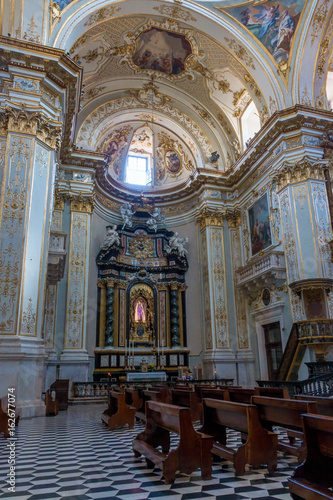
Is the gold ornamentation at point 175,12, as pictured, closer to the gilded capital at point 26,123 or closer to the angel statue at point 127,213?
the gilded capital at point 26,123

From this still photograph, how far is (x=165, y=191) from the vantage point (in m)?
21.4

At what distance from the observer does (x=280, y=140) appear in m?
15.0

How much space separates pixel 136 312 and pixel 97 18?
1234cm

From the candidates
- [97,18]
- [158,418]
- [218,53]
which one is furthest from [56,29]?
[158,418]

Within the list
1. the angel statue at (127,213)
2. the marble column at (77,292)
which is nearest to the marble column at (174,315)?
the angel statue at (127,213)

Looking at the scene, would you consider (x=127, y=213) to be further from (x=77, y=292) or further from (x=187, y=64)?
(x=187, y=64)

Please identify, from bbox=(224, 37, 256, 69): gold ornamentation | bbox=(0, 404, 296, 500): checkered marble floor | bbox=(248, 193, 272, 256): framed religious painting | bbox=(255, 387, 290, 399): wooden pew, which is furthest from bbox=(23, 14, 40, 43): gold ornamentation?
bbox=(255, 387, 290, 399): wooden pew

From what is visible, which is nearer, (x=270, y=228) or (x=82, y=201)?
(x=270, y=228)

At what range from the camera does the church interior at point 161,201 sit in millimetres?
10891

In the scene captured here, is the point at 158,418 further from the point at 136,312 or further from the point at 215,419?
the point at 136,312

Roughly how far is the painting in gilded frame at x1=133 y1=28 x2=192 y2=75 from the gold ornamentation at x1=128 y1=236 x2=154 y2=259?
26.1 feet

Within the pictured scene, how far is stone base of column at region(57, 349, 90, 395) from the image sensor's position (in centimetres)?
1468

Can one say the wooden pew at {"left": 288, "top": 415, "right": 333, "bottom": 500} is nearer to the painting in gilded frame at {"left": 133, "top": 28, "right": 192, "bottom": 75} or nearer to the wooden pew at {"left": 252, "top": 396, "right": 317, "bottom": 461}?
the wooden pew at {"left": 252, "top": 396, "right": 317, "bottom": 461}

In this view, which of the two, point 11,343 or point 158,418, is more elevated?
point 11,343
